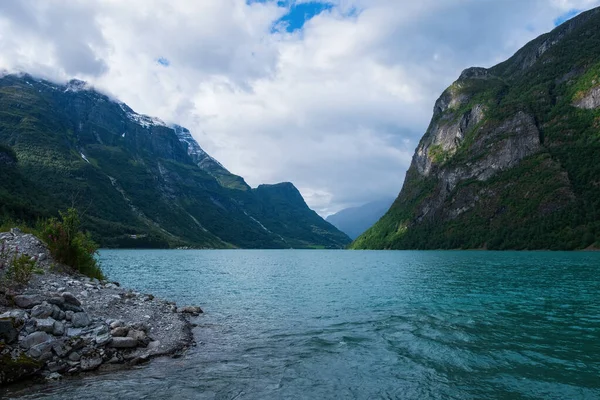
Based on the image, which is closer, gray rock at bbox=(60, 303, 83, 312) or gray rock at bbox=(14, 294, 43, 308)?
gray rock at bbox=(14, 294, 43, 308)

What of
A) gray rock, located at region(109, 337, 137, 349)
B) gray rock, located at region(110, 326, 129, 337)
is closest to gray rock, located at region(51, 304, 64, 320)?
gray rock, located at region(110, 326, 129, 337)

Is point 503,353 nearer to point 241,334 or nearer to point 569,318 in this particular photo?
point 569,318

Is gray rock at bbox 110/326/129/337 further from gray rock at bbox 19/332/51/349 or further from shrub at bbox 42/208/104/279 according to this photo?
shrub at bbox 42/208/104/279

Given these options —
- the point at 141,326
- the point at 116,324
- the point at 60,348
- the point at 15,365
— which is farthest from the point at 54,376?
the point at 141,326

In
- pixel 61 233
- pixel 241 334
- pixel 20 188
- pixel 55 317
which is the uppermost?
pixel 20 188

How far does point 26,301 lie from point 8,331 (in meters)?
3.66

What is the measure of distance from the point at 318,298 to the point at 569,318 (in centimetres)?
2431

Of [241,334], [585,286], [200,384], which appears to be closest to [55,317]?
[200,384]

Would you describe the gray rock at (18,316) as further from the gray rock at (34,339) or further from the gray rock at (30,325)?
the gray rock at (34,339)

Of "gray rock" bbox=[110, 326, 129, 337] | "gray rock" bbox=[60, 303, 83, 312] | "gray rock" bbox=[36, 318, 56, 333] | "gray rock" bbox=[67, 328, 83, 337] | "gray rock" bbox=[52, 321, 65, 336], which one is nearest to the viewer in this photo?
"gray rock" bbox=[36, 318, 56, 333]

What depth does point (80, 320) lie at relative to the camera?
19.0 metres

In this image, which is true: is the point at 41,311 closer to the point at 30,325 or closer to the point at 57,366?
the point at 30,325

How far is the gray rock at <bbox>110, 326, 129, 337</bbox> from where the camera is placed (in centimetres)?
1954

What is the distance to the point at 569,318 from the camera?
28.7 meters
